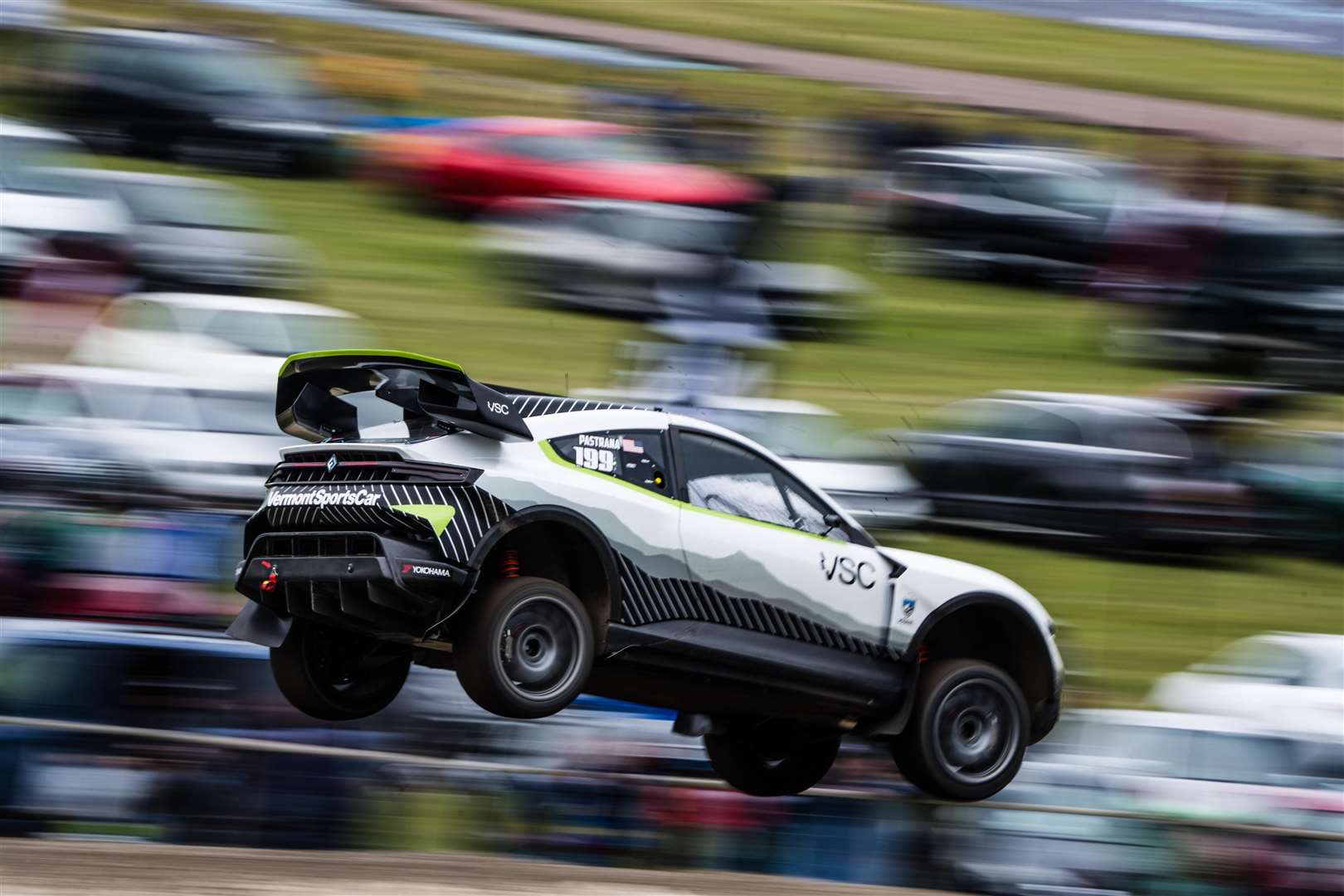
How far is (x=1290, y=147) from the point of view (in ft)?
83.7

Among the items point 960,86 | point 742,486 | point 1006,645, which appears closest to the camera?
point 742,486

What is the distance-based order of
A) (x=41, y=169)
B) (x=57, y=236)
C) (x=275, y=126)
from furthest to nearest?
(x=275, y=126) → (x=41, y=169) → (x=57, y=236)

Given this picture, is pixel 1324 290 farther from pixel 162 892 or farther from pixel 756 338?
pixel 162 892

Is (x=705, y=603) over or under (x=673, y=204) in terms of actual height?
under

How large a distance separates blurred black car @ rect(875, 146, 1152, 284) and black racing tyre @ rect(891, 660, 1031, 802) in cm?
1166

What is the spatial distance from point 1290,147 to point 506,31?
11.5m

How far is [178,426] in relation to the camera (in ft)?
50.5

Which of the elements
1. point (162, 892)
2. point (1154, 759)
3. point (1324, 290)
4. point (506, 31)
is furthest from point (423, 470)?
point (506, 31)

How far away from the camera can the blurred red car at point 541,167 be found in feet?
67.1

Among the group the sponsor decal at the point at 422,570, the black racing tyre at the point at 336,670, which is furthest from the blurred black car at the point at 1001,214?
the sponsor decal at the point at 422,570

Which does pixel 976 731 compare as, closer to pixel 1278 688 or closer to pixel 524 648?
pixel 524 648

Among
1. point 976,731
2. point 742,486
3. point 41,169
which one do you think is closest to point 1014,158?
point 41,169

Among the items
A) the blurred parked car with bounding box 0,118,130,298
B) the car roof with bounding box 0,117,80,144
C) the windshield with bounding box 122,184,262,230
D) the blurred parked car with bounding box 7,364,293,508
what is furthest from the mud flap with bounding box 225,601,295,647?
the car roof with bounding box 0,117,80,144

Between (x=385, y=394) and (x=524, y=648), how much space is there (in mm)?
1297
